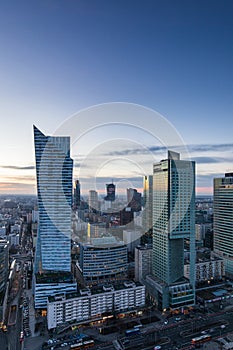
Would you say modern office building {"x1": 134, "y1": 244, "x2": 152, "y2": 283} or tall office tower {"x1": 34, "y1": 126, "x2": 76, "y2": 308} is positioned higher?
tall office tower {"x1": 34, "y1": 126, "x2": 76, "y2": 308}

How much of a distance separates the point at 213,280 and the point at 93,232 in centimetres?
479

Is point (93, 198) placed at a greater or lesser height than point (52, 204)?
greater

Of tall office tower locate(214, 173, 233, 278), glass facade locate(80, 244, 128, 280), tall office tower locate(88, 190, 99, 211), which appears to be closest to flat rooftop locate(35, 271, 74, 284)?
glass facade locate(80, 244, 128, 280)

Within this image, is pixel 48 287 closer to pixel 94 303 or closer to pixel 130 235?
pixel 94 303

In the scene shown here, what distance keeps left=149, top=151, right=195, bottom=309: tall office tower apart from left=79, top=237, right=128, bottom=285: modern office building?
2052 mm

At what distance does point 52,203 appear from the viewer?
263 inches

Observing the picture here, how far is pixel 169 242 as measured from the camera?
18.9 ft

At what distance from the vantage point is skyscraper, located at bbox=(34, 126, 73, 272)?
6625 mm

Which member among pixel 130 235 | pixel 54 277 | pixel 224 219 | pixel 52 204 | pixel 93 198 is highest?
pixel 93 198

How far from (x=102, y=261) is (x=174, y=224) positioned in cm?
295

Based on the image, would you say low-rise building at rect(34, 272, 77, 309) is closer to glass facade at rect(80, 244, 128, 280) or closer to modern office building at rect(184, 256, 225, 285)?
glass facade at rect(80, 244, 128, 280)

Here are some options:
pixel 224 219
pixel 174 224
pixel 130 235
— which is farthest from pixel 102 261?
pixel 224 219

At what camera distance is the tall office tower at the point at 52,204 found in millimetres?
6621

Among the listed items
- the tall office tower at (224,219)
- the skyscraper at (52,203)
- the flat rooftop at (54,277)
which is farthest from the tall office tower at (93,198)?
the tall office tower at (224,219)
